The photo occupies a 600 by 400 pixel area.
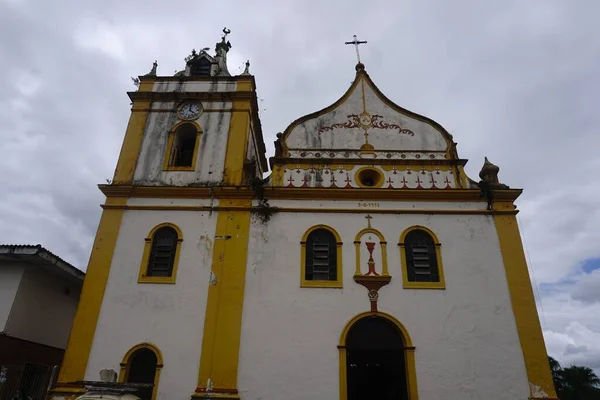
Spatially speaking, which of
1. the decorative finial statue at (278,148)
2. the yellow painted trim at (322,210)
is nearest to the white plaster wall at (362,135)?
the decorative finial statue at (278,148)

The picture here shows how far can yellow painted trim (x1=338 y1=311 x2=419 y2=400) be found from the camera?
411 inches

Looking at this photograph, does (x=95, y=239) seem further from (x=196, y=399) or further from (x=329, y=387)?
(x=329, y=387)

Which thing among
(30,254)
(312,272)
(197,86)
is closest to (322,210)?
(312,272)

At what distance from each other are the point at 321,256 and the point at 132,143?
22.9 feet

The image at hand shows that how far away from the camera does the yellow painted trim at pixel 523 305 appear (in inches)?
413

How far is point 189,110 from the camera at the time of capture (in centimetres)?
1476

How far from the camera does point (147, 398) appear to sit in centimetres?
1049

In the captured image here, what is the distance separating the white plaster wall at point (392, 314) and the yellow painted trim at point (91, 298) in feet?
12.5

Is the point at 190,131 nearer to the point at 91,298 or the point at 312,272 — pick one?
the point at 91,298

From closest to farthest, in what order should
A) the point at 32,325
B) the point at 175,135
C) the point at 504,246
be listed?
the point at 504,246 < the point at 32,325 < the point at 175,135

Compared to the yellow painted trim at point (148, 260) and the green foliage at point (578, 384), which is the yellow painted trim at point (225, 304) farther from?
the green foliage at point (578, 384)

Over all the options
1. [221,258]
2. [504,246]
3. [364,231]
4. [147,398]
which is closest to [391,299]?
[364,231]

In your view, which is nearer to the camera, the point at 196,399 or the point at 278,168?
the point at 196,399

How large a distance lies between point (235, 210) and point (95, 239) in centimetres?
391
